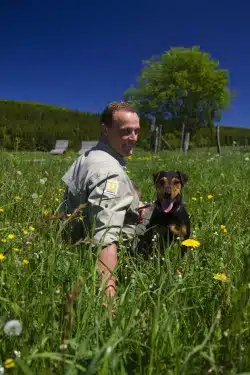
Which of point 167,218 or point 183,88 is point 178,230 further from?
point 183,88

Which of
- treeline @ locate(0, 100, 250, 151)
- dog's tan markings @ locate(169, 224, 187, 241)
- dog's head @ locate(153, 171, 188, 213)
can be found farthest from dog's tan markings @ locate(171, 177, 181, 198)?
treeline @ locate(0, 100, 250, 151)

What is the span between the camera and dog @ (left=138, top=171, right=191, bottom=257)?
3.54 metres

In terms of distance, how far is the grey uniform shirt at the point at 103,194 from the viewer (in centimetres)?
274

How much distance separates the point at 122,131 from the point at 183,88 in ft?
181

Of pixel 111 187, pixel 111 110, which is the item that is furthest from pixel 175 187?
pixel 111 187

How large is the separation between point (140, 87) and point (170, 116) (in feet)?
24.6

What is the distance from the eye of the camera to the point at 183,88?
56.2 metres

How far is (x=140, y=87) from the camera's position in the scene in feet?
200

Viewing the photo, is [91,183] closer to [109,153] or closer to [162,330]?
[109,153]

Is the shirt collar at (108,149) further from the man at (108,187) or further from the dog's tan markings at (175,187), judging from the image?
the dog's tan markings at (175,187)

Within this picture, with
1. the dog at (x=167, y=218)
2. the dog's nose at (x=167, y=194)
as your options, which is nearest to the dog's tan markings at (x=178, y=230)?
the dog at (x=167, y=218)

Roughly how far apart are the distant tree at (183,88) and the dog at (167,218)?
52.2 meters

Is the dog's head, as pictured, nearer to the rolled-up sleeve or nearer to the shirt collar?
the shirt collar

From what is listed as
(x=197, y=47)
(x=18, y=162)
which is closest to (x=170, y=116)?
(x=197, y=47)
